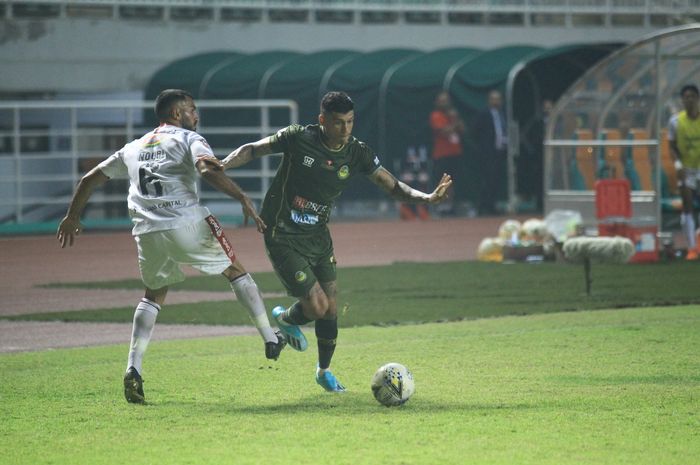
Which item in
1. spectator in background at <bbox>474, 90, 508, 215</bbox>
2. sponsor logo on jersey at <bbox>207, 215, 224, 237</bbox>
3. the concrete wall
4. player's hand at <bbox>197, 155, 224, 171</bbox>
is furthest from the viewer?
the concrete wall

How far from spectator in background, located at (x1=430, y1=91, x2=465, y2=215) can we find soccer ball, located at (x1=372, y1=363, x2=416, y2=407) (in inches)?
898

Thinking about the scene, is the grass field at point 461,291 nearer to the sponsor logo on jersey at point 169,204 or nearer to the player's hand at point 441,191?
the player's hand at point 441,191

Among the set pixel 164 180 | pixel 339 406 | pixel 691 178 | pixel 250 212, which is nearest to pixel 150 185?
pixel 164 180

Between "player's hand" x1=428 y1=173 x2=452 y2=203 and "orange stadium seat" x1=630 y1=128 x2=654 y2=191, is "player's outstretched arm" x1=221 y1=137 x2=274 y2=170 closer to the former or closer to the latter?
"player's hand" x1=428 y1=173 x2=452 y2=203

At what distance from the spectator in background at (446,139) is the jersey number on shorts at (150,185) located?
22403 mm

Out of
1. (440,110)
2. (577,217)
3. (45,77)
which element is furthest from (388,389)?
(45,77)

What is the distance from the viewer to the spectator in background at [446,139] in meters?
32.6

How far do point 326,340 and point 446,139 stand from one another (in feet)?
73.5

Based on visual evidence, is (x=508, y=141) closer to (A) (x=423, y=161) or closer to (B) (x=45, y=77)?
(A) (x=423, y=161)

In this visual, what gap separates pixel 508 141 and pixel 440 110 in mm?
1706

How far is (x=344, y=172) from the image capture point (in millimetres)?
10695

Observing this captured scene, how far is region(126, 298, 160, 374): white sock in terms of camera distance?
1020 cm

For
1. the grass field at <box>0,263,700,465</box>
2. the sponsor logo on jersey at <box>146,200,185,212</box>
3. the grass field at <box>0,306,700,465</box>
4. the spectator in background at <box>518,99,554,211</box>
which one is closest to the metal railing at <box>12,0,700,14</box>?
the spectator in background at <box>518,99,554,211</box>

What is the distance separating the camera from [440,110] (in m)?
32.6
